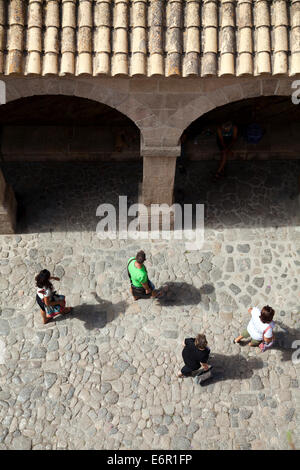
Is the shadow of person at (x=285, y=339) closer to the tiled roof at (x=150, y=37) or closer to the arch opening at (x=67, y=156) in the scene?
the arch opening at (x=67, y=156)

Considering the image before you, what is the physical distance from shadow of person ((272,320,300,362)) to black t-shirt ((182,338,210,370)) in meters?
1.63

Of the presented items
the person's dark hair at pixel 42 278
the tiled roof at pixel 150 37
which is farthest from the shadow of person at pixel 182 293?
the tiled roof at pixel 150 37

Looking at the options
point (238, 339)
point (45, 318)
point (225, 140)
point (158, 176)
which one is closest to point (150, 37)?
point (158, 176)

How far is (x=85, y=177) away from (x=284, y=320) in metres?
5.06

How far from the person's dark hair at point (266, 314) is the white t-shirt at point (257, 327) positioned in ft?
0.45

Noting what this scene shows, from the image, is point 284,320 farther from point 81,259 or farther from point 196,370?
point 81,259

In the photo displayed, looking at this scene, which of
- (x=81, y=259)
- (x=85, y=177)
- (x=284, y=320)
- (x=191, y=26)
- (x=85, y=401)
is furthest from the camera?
(x=85, y=177)

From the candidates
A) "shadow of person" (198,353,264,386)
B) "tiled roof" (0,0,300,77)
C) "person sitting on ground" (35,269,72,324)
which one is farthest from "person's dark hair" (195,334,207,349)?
"tiled roof" (0,0,300,77)

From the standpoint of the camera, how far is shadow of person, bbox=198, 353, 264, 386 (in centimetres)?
833

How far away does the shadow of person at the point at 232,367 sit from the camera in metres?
8.33

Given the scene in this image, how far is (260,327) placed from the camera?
8.03 meters

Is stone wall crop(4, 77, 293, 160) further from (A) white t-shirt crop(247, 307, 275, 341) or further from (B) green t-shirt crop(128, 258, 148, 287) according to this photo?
(A) white t-shirt crop(247, 307, 275, 341)

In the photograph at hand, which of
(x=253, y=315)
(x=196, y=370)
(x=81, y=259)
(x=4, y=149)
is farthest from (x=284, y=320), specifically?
(x=4, y=149)

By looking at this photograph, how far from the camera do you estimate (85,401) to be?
8.05 m
